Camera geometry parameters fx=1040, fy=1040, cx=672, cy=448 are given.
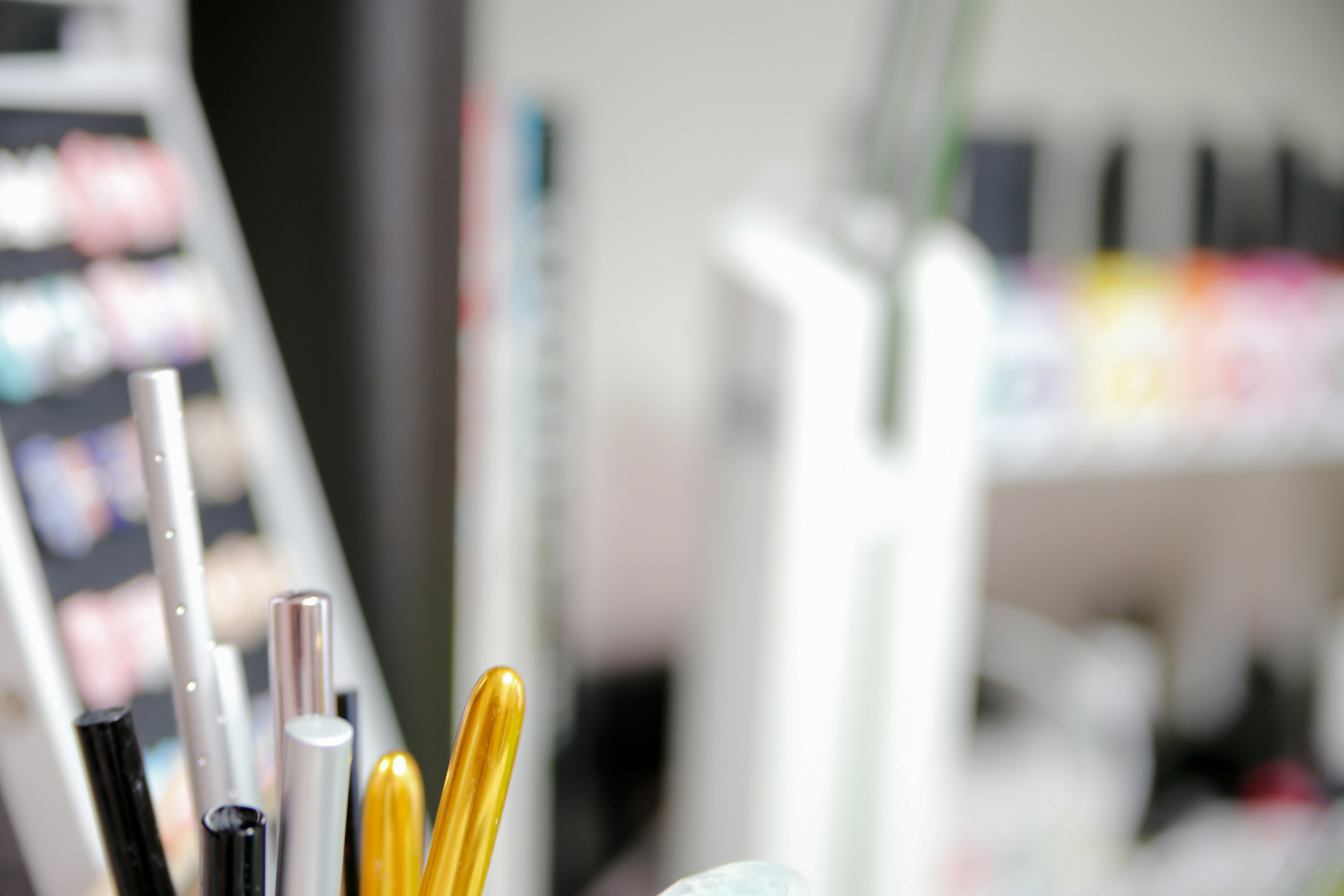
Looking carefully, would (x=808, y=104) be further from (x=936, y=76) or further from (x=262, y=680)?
(x=262, y=680)

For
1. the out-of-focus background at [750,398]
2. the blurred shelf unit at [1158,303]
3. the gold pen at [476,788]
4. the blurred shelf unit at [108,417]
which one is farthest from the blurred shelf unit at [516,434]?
the gold pen at [476,788]

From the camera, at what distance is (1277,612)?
133cm

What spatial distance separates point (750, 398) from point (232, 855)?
536mm

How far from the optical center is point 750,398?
27.1 inches

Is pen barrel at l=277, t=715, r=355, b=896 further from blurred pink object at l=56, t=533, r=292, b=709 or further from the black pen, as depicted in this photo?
blurred pink object at l=56, t=533, r=292, b=709

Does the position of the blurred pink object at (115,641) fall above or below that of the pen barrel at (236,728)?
below

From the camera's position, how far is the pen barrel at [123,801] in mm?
192

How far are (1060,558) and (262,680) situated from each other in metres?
1.02

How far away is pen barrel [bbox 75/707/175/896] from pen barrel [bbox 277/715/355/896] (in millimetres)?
37

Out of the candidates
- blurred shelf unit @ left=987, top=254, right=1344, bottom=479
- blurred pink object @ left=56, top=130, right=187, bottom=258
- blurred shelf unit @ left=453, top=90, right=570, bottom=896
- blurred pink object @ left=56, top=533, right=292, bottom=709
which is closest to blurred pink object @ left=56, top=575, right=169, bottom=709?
blurred pink object @ left=56, top=533, right=292, bottom=709

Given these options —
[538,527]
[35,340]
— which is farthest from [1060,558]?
[35,340]

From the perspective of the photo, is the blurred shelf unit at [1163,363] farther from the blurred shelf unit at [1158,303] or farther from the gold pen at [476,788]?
the gold pen at [476,788]

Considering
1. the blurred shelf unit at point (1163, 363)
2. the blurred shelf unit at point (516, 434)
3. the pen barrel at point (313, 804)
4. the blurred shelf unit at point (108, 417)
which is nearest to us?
the pen barrel at point (313, 804)

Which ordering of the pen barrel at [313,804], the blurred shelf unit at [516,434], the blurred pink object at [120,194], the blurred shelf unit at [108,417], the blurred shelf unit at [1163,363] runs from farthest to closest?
1. the blurred shelf unit at [1163,363]
2. the blurred shelf unit at [516,434]
3. the blurred pink object at [120,194]
4. the blurred shelf unit at [108,417]
5. the pen barrel at [313,804]
